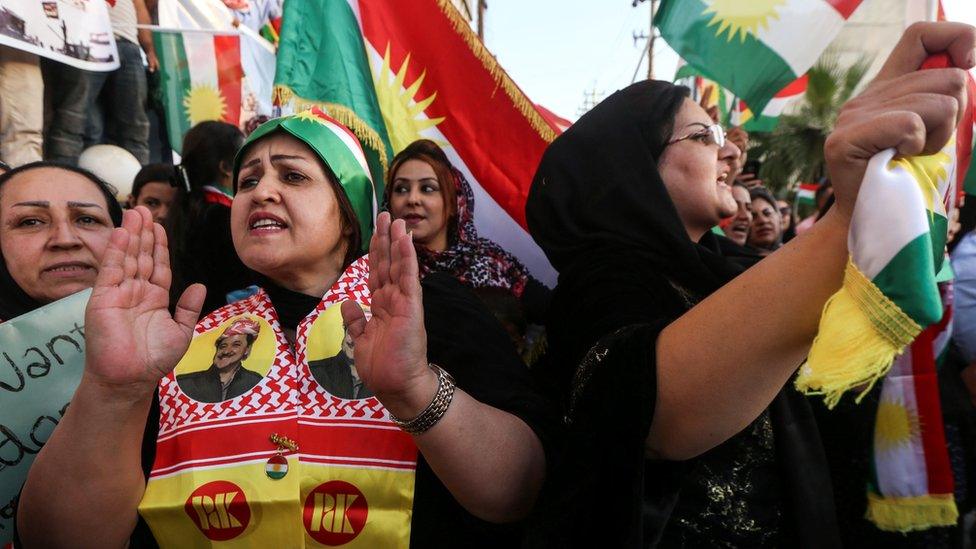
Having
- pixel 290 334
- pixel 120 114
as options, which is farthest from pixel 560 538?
pixel 120 114

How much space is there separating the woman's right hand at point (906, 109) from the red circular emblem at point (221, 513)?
4.29 feet

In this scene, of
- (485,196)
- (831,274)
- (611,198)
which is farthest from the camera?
(485,196)

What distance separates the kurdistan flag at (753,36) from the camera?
9.55 feet

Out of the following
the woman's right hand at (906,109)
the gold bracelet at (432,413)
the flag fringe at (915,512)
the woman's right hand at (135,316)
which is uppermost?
the woman's right hand at (906,109)

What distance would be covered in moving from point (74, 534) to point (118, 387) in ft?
1.14

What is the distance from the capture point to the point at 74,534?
1328 millimetres

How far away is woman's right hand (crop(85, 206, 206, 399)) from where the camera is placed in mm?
1239

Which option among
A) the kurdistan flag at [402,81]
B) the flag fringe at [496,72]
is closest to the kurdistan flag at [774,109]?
the flag fringe at [496,72]

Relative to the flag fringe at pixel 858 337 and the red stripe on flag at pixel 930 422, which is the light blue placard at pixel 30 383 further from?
the red stripe on flag at pixel 930 422

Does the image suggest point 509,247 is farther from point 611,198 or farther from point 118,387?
point 118,387

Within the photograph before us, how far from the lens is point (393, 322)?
1211 millimetres

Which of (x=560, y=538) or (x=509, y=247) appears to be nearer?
(x=560, y=538)

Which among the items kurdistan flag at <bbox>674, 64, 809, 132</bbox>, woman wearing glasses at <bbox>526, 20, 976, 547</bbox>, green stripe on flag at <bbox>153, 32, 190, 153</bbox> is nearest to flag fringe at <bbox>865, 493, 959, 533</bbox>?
woman wearing glasses at <bbox>526, 20, 976, 547</bbox>

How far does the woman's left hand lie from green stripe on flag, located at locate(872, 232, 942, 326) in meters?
0.76
